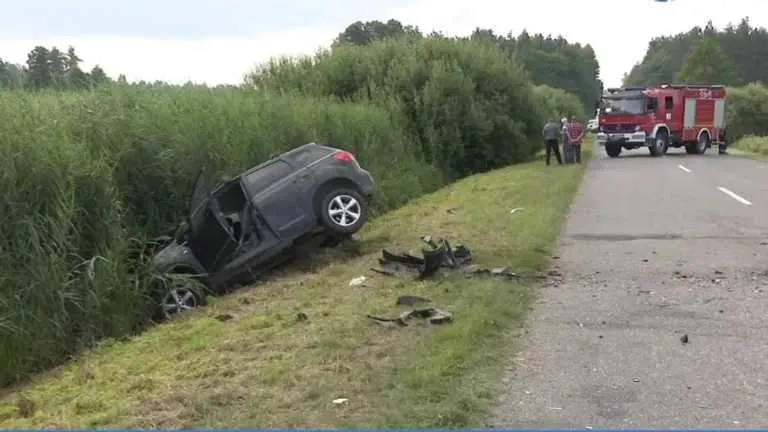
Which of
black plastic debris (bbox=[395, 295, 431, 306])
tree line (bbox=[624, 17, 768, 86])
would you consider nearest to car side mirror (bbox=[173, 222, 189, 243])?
black plastic debris (bbox=[395, 295, 431, 306])

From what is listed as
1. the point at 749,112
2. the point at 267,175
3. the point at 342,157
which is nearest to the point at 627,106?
the point at 342,157

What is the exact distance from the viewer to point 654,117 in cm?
3797

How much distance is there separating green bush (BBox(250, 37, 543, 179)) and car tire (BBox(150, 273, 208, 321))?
677 inches

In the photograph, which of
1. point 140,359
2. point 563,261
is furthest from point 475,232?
point 140,359

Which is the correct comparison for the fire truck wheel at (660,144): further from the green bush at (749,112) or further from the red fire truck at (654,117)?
the green bush at (749,112)

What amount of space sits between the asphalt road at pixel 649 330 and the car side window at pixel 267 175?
12.8ft

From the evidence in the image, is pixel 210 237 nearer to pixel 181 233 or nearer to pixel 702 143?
pixel 181 233

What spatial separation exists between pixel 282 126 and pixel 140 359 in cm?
1071

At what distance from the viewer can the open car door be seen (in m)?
11.5

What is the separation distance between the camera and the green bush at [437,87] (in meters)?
29.7

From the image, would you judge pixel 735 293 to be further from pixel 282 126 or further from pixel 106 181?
pixel 282 126

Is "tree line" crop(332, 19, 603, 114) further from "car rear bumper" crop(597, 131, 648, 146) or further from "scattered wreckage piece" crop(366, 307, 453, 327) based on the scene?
"scattered wreckage piece" crop(366, 307, 453, 327)

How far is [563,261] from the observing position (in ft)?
37.0

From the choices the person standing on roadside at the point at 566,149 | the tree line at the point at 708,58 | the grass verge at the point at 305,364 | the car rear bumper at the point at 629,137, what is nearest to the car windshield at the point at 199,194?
the grass verge at the point at 305,364
